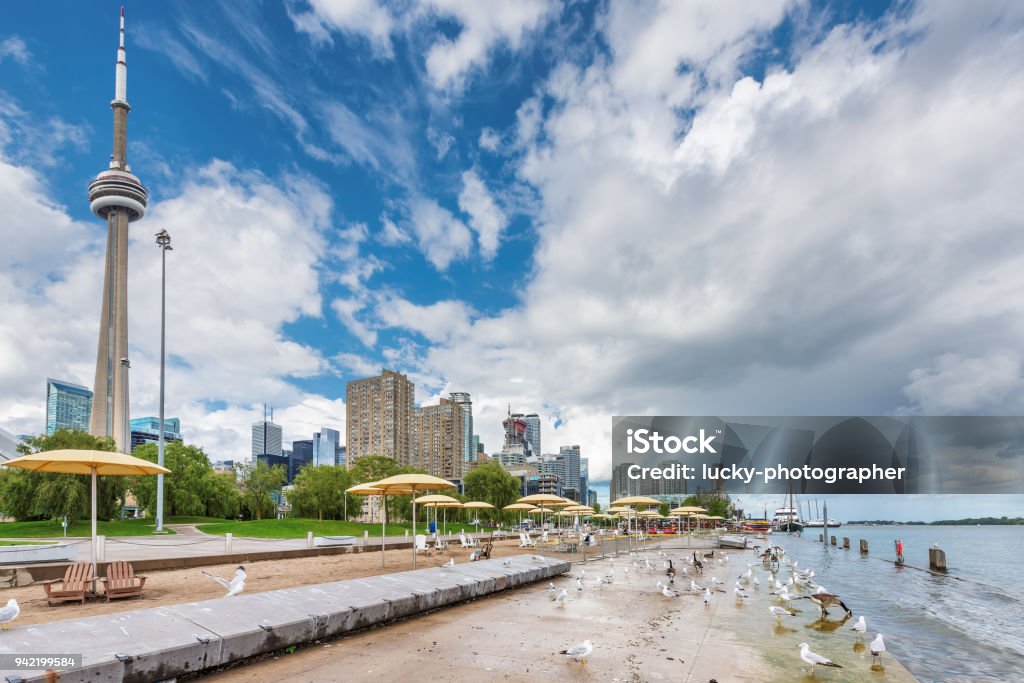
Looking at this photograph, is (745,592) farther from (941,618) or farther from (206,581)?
(206,581)

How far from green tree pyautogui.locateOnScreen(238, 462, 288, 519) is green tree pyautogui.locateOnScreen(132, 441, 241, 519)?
49.6 inches

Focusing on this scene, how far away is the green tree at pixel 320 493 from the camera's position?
61.2 m

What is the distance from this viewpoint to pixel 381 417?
183000mm

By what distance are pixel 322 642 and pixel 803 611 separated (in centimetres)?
1194

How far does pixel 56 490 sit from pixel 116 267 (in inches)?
3714

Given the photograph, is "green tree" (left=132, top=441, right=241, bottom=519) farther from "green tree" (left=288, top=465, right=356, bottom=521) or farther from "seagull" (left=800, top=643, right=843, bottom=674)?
"seagull" (left=800, top=643, right=843, bottom=674)

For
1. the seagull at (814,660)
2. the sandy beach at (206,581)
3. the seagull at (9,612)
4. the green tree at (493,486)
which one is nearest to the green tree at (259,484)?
the green tree at (493,486)

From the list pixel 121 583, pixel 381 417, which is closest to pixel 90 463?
pixel 121 583

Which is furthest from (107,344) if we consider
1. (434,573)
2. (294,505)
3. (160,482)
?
(434,573)

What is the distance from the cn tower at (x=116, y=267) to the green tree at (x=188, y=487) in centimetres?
6545

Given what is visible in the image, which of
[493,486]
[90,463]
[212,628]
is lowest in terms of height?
[493,486]

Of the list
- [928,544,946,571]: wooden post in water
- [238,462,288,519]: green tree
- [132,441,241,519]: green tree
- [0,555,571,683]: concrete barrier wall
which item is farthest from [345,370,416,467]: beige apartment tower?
[0,555,571,683]: concrete barrier wall

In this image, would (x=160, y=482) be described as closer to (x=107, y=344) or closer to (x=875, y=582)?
(x=875, y=582)

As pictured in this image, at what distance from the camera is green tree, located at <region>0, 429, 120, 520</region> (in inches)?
1455
